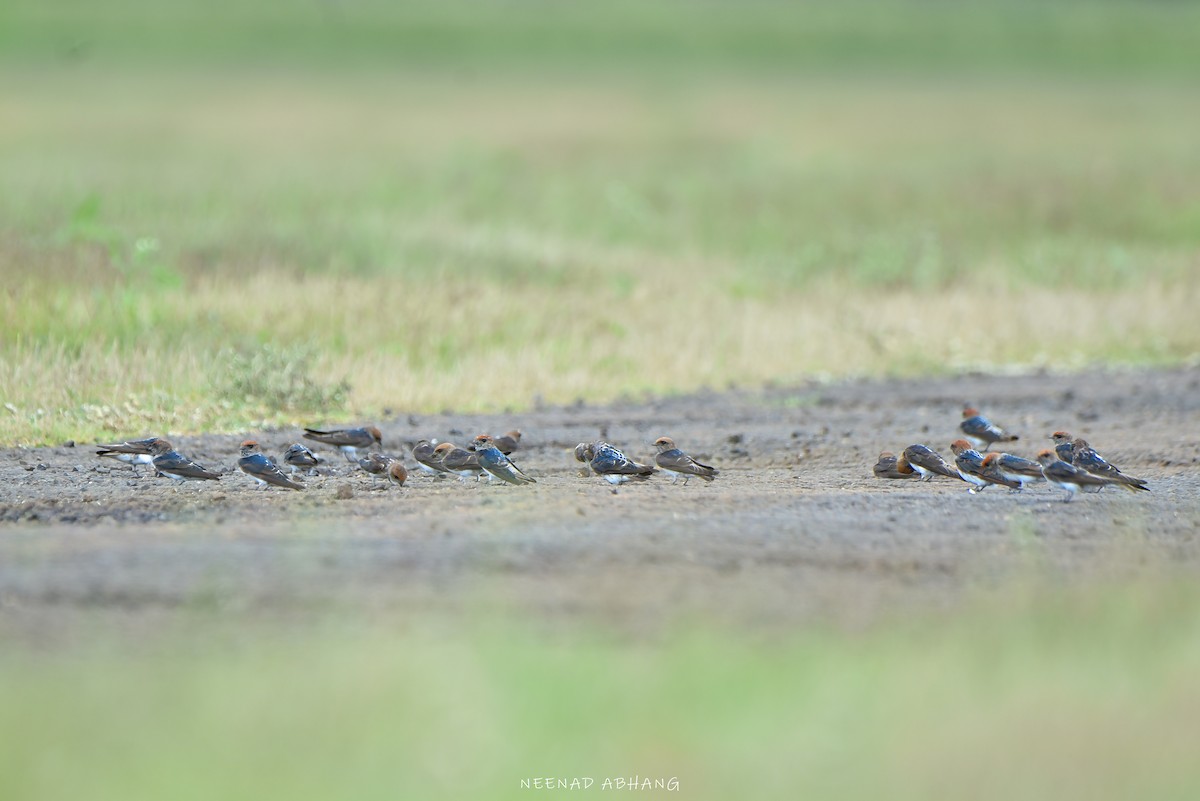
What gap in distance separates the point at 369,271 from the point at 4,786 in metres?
16.4

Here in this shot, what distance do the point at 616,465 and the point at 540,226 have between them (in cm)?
2081

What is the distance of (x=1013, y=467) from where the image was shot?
11211 millimetres

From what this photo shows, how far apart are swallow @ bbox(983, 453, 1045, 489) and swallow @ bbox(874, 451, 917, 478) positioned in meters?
0.84

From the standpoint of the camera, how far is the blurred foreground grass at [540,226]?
16.8 metres

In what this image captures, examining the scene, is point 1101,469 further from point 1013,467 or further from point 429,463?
point 429,463

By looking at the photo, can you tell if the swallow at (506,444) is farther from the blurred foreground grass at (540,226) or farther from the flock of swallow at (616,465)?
the blurred foreground grass at (540,226)

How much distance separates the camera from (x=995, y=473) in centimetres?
1121

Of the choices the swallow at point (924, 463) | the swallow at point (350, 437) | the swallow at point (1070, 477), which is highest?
the swallow at point (1070, 477)

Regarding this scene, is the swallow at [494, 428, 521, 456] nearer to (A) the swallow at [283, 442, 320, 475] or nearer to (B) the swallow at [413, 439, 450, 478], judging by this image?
(B) the swallow at [413, 439, 450, 478]

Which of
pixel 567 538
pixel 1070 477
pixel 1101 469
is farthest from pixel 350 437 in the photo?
pixel 1101 469

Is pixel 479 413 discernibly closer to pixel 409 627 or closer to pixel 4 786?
pixel 409 627

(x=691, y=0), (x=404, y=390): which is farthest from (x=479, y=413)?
(x=691, y=0)

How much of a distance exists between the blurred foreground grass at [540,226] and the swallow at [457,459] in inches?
140

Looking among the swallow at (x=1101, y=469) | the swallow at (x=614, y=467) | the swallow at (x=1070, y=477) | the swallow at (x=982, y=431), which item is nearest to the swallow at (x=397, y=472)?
the swallow at (x=614, y=467)
